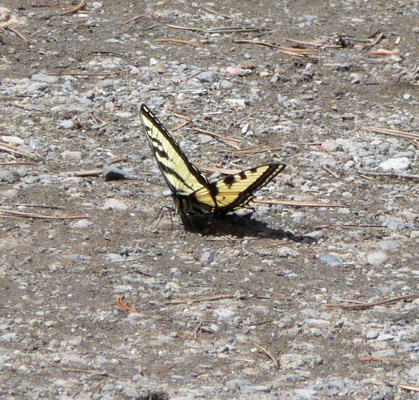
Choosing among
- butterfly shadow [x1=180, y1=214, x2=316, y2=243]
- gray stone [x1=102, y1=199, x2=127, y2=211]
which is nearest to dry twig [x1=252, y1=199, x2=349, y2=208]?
butterfly shadow [x1=180, y1=214, x2=316, y2=243]

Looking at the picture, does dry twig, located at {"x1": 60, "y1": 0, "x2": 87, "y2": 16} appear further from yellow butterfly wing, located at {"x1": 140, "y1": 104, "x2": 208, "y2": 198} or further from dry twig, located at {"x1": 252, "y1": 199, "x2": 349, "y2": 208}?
→ dry twig, located at {"x1": 252, "y1": 199, "x2": 349, "y2": 208}

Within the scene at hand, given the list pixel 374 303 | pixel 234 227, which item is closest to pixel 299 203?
pixel 234 227

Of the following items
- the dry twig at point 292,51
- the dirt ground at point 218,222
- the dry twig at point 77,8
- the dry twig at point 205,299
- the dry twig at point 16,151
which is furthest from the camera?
the dry twig at point 77,8

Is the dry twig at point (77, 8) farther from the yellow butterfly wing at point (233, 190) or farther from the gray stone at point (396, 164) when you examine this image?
the gray stone at point (396, 164)

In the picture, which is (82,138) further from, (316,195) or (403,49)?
(403,49)

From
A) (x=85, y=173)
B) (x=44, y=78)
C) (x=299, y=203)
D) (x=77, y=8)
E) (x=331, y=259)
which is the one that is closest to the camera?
(x=331, y=259)

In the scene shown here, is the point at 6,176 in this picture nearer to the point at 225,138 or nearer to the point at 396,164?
the point at 225,138

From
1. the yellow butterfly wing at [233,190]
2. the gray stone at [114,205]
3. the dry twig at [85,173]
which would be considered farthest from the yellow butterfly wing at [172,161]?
the dry twig at [85,173]
